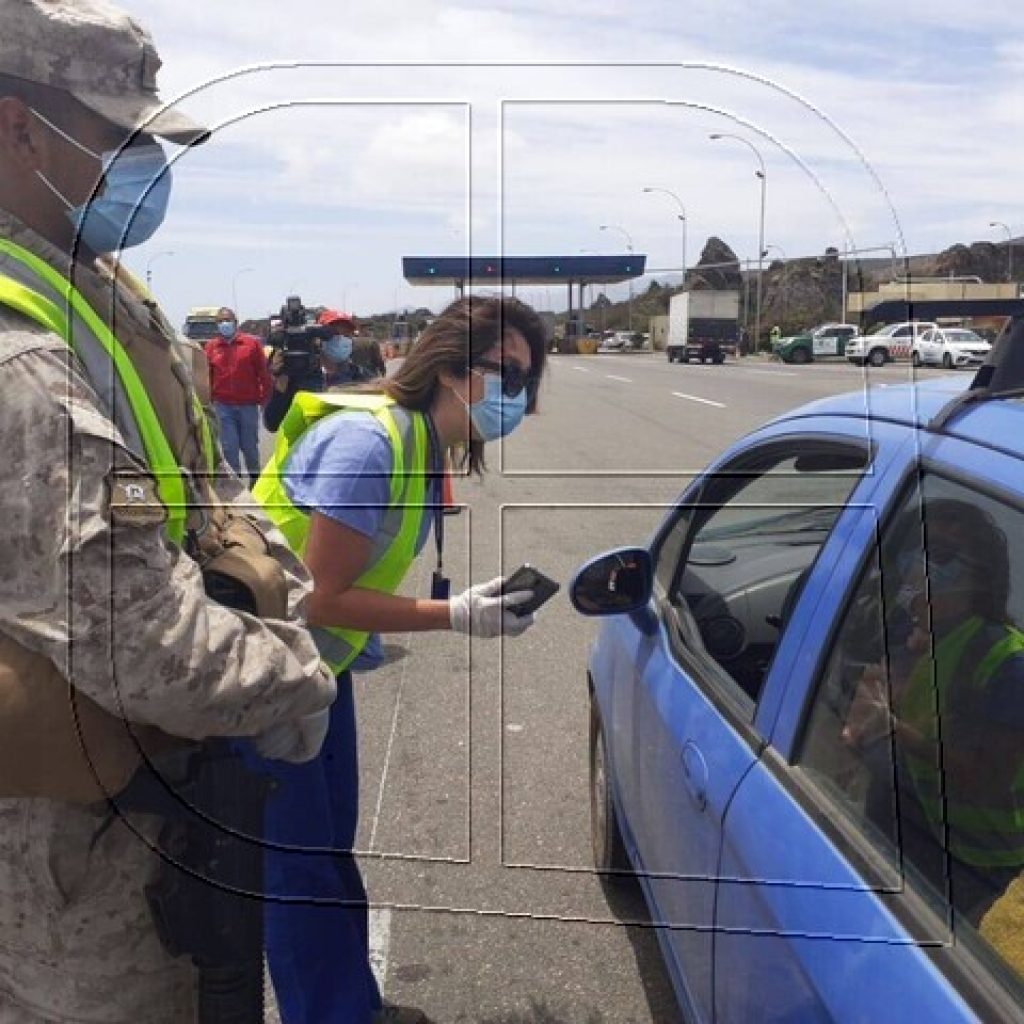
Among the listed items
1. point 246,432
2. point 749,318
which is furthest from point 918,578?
point 246,432

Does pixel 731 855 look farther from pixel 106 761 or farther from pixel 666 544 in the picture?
pixel 666 544

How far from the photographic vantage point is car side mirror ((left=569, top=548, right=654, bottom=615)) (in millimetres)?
2143

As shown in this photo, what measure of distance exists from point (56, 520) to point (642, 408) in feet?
3.61

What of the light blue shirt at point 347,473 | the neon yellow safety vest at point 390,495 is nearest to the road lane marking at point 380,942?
the neon yellow safety vest at point 390,495

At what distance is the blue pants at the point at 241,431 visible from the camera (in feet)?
8.55

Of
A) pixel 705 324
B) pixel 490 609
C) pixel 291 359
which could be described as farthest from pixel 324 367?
pixel 705 324

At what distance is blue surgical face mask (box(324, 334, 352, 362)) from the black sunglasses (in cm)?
27

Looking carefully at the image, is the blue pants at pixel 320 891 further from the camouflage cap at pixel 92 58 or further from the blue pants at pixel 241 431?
the camouflage cap at pixel 92 58

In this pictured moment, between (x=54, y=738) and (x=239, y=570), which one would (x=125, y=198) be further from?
(x=54, y=738)

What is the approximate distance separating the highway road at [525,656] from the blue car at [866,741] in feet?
0.46

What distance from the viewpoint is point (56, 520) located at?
132 cm

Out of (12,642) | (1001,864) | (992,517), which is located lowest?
(1001,864)

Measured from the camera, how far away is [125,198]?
1.52 meters

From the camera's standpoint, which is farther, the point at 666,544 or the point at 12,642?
the point at 666,544
